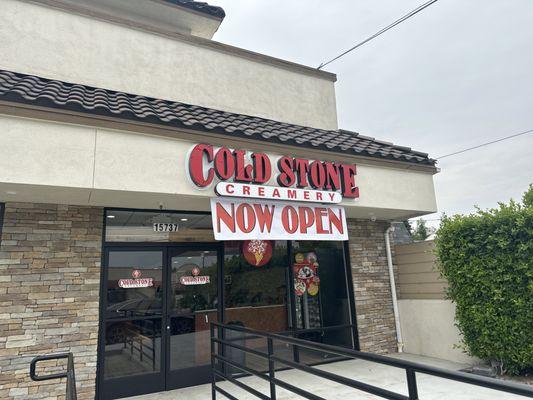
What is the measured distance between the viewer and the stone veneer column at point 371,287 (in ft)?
27.1

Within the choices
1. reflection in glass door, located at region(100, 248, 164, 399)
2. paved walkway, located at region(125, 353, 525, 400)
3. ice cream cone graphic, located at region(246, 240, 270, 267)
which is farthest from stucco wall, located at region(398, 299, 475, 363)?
reflection in glass door, located at region(100, 248, 164, 399)

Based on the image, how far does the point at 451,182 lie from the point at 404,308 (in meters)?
18.2

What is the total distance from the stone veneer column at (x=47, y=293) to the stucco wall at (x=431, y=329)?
665 centimetres

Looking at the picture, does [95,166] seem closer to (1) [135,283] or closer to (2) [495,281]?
(1) [135,283]

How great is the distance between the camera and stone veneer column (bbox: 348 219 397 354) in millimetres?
8273

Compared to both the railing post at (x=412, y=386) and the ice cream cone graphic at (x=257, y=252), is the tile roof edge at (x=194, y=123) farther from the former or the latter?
the railing post at (x=412, y=386)

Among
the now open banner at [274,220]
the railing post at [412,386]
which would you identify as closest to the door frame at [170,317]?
the now open banner at [274,220]

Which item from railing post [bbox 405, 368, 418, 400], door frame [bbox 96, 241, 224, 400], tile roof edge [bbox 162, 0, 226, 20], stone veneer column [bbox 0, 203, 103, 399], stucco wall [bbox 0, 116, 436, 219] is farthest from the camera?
tile roof edge [bbox 162, 0, 226, 20]

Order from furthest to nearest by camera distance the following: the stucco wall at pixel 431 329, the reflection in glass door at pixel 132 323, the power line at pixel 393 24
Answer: the power line at pixel 393 24, the stucco wall at pixel 431 329, the reflection in glass door at pixel 132 323

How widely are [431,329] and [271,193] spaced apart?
5009 millimetres

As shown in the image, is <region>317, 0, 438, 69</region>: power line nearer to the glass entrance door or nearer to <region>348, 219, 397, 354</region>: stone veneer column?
<region>348, 219, 397, 354</region>: stone veneer column

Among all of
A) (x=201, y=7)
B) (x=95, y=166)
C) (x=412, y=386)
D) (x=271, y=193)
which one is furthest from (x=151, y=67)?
(x=412, y=386)

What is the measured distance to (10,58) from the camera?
21.6 ft

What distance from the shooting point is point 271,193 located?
5.99 m
